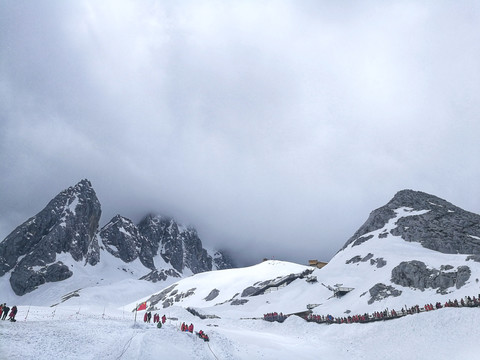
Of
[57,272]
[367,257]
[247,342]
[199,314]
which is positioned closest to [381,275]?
[367,257]

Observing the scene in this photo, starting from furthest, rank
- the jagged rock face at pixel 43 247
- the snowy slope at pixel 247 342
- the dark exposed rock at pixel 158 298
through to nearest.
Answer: the jagged rock face at pixel 43 247 → the dark exposed rock at pixel 158 298 → the snowy slope at pixel 247 342

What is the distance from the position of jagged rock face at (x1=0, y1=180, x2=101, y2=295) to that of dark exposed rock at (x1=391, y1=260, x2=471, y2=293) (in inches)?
6439

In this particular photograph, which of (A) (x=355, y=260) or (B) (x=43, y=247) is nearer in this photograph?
(A) (x=355, y=260)

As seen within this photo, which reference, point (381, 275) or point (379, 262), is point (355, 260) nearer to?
point (379, 262)

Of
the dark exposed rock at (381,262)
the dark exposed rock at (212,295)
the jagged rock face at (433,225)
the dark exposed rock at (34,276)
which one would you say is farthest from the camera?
the dark exposed rock at (34,276)

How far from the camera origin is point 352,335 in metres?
33.8

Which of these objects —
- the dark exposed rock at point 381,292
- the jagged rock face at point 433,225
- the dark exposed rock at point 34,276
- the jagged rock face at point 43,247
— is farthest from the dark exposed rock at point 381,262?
the jagged rock face at point 43,247

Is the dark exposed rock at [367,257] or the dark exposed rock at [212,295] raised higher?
the dark exposed rock at [367,257]

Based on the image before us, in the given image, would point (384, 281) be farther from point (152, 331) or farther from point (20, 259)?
point (20, 259)

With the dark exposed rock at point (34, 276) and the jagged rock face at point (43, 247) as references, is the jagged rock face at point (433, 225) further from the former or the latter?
the jagged rock face at point (43, 247)

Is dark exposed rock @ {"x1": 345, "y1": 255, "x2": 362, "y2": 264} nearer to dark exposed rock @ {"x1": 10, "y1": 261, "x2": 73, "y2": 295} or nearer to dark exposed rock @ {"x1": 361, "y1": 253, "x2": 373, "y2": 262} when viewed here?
dark exposed rock @ {"x1": 361, "y1": 253, "x2": 373, "y2": 262}

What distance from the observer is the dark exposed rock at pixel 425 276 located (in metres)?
49.8

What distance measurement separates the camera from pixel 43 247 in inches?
6722

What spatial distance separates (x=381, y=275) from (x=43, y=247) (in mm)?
177712
